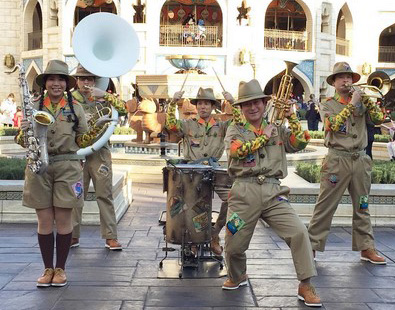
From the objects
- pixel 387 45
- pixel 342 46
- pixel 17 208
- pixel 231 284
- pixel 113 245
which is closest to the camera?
pixel 231 284

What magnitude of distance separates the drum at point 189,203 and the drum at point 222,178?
49 mm

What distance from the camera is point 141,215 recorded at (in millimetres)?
9070

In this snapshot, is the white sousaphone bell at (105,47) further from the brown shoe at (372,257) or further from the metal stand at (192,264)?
the brown shoe at (372,257)

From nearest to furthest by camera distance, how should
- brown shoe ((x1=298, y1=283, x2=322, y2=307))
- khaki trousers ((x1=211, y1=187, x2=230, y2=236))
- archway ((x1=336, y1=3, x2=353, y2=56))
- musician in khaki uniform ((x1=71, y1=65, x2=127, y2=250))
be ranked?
1. brown shoe ((x1=298, y1=283, x2=322, y2=307))
2. khaki trousers ((x1=211, y1=187, x2=230, y2=236))
3. musician in khaki uniform ((x1=71, y1=65, x2=127, y2=250))
4. archway ((x1=336, y1=3, x2=353, y2=56))

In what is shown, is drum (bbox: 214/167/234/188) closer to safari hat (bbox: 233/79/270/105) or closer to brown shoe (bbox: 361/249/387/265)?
safari hat (bbox: 233/79/270/105)

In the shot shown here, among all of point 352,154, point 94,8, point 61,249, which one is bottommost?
point 61,249

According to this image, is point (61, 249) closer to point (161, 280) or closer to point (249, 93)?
point (161, 280)

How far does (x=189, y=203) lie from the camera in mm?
5766

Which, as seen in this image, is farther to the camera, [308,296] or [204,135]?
[204,135]

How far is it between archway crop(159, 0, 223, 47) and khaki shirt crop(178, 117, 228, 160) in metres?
25.0

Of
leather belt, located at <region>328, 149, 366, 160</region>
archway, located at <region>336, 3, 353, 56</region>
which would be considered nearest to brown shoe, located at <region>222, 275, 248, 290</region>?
leather belt, located at <region>328, 149, 366, 160</region>

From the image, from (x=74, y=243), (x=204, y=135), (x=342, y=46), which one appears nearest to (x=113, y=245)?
(x=74, y=243)

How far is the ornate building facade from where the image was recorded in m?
30.5

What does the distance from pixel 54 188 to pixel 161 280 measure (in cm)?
124
